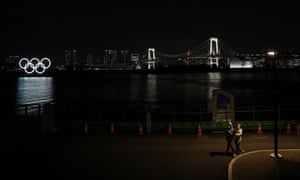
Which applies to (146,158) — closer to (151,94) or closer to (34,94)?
(151,94)

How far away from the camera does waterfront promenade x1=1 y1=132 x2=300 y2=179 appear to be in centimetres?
986

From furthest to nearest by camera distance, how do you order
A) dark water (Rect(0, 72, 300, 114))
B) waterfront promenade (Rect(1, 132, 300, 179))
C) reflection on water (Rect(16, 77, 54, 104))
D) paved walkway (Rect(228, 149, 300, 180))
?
reflection on water (Rect(16, 77, 54, 104))
dark water (Rect(0, 72, 300, 114))
waterfront promenade (Rect(1, 132, 300, 179))
paved walkway (Rect(228, 149, 300, 180))

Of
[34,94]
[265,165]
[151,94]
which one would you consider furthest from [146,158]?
[34,94]

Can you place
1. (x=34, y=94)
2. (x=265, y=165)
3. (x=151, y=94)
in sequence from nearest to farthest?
1. (x=265, y=165)
2. (x=151, y=94)
3. (x=34, y=94)

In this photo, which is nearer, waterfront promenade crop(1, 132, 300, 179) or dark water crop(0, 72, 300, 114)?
waterfront promenade crop(1, 132, 300, 179)

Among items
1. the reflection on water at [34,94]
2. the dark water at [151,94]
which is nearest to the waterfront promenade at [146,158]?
the dark water at [151,94]

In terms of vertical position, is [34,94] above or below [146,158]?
below

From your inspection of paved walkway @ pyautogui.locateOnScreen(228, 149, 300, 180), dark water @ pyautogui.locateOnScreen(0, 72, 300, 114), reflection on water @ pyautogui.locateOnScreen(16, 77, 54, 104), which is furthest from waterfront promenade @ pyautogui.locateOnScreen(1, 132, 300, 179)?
reflection on water @ pyautogui.locateOnScreen(16, 77, 54, 104)

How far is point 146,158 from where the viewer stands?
11547 mm

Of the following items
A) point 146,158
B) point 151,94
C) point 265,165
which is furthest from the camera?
point 151,94

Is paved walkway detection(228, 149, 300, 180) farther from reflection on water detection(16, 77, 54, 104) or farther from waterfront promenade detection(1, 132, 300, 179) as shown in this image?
reflection on water detection(16, 77, 54, 104)

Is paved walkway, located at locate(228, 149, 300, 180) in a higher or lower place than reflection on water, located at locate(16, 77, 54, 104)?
higher

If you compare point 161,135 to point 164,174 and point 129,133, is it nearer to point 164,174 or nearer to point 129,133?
point 129,133

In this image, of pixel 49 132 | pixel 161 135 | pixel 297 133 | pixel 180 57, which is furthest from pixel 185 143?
pixel 180 57
